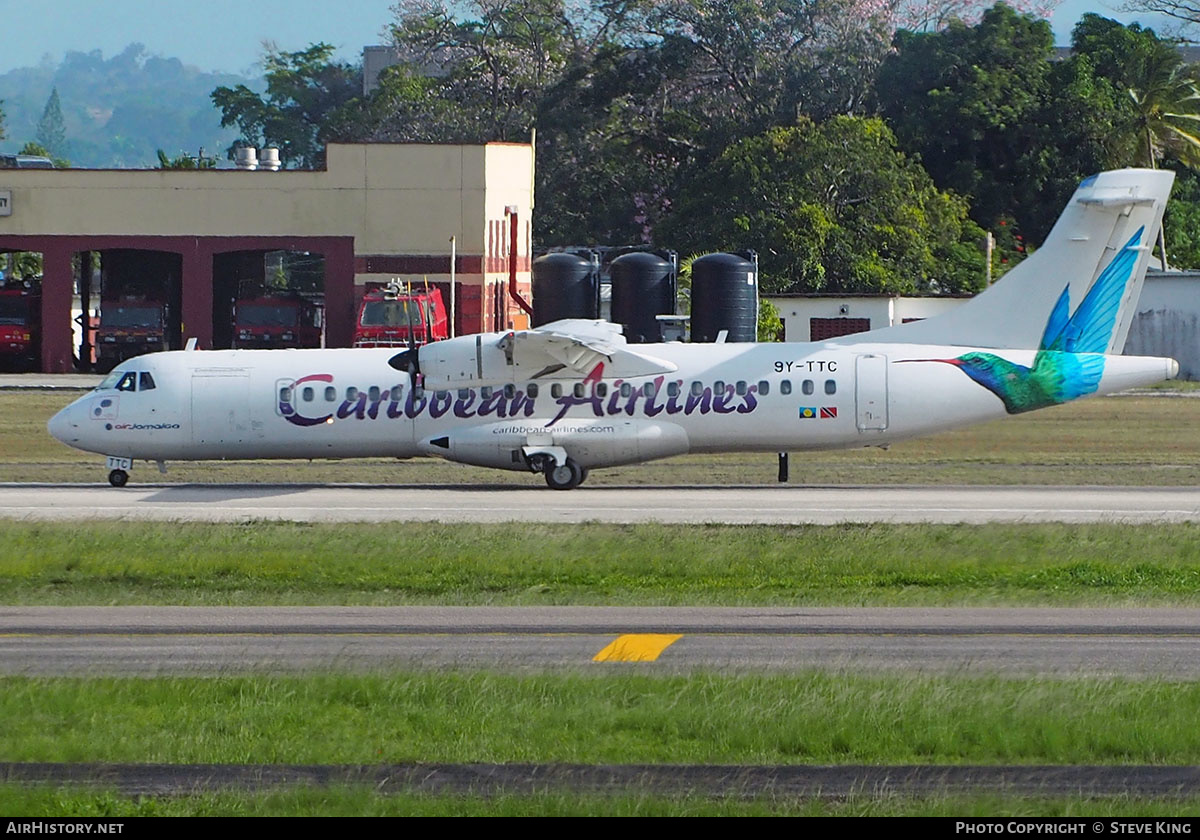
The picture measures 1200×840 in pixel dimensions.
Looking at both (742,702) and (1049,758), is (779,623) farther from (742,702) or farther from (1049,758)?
(1049,758)

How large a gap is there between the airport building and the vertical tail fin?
33542mm

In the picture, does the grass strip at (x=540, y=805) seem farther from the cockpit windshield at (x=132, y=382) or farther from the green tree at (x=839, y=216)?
the green tree at (x=839, y=216)

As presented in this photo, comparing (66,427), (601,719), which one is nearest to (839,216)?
(66,427)

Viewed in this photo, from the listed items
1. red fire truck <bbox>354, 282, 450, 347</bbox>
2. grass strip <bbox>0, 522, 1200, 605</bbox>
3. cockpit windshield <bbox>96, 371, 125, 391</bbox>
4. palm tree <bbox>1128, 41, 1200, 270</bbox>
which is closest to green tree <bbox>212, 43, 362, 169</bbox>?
palm tree <bbox>1128, 41, 1200, 270</bbox>

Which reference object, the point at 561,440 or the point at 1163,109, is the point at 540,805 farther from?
the point at 1163,109

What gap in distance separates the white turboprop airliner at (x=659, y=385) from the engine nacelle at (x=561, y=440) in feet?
0.09

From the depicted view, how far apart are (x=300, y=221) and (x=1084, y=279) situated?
39.1 meters

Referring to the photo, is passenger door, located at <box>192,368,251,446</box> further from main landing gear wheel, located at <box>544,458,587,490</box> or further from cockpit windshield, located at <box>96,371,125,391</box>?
main landing gear wheel, located at <box>544,458,587,490</box>

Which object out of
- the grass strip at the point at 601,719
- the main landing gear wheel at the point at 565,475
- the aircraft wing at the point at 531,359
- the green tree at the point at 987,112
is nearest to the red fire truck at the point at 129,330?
the aircraft wing at the point at 531,359

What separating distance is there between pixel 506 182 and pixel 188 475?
31.5 m

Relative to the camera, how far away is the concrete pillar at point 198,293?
63094mm

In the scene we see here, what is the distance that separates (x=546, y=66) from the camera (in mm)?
96438
